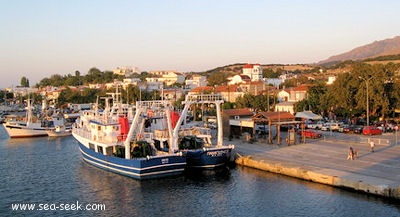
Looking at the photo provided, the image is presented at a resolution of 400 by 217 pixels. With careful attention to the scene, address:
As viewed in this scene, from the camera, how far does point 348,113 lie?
192 feet

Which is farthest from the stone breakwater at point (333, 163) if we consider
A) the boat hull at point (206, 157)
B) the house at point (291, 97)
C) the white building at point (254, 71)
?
the white building at point (254, 71)

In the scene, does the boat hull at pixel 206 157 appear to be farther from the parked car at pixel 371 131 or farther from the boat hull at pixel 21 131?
the boat hull at pixel 21 131

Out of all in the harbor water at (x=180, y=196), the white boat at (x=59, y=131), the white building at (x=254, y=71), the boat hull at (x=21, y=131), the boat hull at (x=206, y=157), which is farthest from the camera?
the white building at (x=254, y=71)

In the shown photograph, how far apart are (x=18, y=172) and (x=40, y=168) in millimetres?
1992

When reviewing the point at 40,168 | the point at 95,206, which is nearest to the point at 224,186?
the point at 95,206

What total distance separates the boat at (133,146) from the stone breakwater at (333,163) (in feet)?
22.1

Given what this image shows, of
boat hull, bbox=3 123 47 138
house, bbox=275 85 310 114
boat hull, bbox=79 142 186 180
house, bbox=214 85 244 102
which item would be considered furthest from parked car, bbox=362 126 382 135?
house, bbox=214 85 244 102

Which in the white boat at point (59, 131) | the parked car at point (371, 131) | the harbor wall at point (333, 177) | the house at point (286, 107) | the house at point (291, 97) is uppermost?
Result: the house at point (291, 97)

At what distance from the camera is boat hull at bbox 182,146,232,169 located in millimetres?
34531

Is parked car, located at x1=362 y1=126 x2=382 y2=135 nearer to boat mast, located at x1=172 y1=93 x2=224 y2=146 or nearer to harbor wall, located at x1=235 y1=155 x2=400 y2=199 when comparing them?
harbor wall, located at x1=235 y1=155 x2=400 y2=199

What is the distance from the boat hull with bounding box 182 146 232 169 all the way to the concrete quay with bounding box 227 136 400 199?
2.05 meters

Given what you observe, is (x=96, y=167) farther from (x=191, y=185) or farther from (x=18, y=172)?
(x=191, y=185)

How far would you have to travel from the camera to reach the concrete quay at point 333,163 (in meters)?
25.9

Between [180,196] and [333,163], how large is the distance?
458 inches
